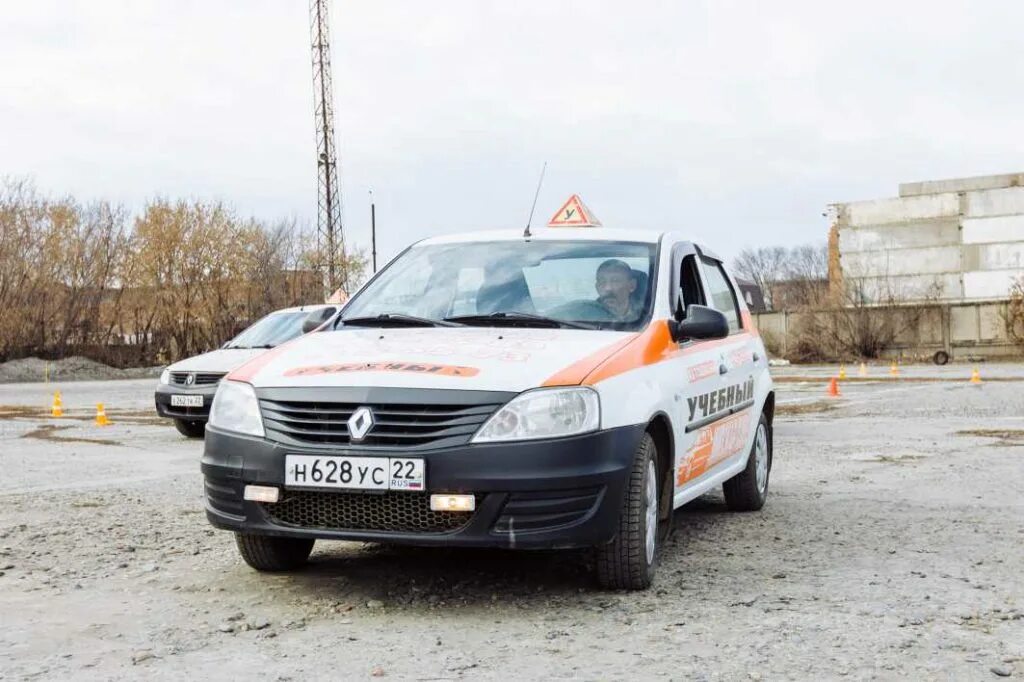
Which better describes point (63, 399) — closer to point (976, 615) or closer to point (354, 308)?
point (354, 308)

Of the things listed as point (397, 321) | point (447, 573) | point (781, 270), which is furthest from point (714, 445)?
point (781, 270)

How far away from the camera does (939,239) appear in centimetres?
5894

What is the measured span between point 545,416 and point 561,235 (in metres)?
2.05

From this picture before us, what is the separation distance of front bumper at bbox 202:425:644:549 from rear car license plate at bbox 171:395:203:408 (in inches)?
354

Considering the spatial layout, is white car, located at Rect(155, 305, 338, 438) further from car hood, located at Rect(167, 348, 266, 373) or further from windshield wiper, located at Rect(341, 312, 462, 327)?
windshield wiper, located at Rect(341, 312, 462, 327)

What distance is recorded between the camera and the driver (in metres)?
6.01

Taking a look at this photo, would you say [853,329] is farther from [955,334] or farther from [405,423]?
[405,423]

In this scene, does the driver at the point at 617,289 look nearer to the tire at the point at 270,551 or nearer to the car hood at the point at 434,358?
the car hood at the point at 434,358

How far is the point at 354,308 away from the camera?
6457 mm

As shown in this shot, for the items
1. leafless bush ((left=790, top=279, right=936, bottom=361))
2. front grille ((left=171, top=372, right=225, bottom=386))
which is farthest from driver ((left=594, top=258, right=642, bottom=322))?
leafless bush ((left=790, top=279, right=936, bottom=361))

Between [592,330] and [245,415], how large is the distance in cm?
168

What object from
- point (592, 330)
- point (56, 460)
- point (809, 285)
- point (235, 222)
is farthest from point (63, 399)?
point (809, 285)

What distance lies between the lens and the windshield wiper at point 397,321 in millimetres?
6000

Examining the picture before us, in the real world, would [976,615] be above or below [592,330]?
below
